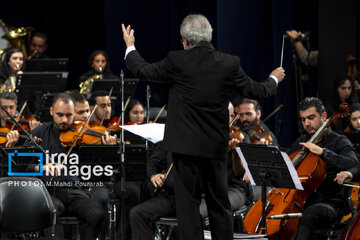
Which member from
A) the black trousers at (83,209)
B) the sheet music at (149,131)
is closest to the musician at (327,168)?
the sheet music at (149,131)

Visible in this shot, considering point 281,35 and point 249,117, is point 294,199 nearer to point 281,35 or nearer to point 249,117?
point 249,117

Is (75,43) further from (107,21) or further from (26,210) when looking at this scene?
(26,210)

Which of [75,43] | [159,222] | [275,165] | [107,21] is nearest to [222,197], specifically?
[275,165]

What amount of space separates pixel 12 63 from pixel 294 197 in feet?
12.3

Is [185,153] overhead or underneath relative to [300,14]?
underneath

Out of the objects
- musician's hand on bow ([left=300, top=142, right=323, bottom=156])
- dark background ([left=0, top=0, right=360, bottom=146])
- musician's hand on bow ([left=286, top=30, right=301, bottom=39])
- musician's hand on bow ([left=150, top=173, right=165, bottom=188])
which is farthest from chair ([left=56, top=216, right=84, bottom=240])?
musician's hand on bow ([left=286, top=30, right=301, bottom=39])

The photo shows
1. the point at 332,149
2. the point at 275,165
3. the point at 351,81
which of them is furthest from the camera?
the point at 351,81

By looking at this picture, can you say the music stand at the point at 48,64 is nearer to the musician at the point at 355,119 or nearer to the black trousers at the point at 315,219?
the musician at the point at 355,119

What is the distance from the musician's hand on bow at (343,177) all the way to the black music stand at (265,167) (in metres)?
0.29

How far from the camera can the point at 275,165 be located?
3.98 metres

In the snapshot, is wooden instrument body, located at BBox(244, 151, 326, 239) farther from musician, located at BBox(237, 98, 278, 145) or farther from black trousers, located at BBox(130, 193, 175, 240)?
musician, located at BBox(237, 98, 278, 145)

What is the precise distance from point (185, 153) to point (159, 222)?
3.76 feet

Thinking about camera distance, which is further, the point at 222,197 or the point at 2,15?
the point at 2,15

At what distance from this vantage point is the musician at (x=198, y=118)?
3449mm
